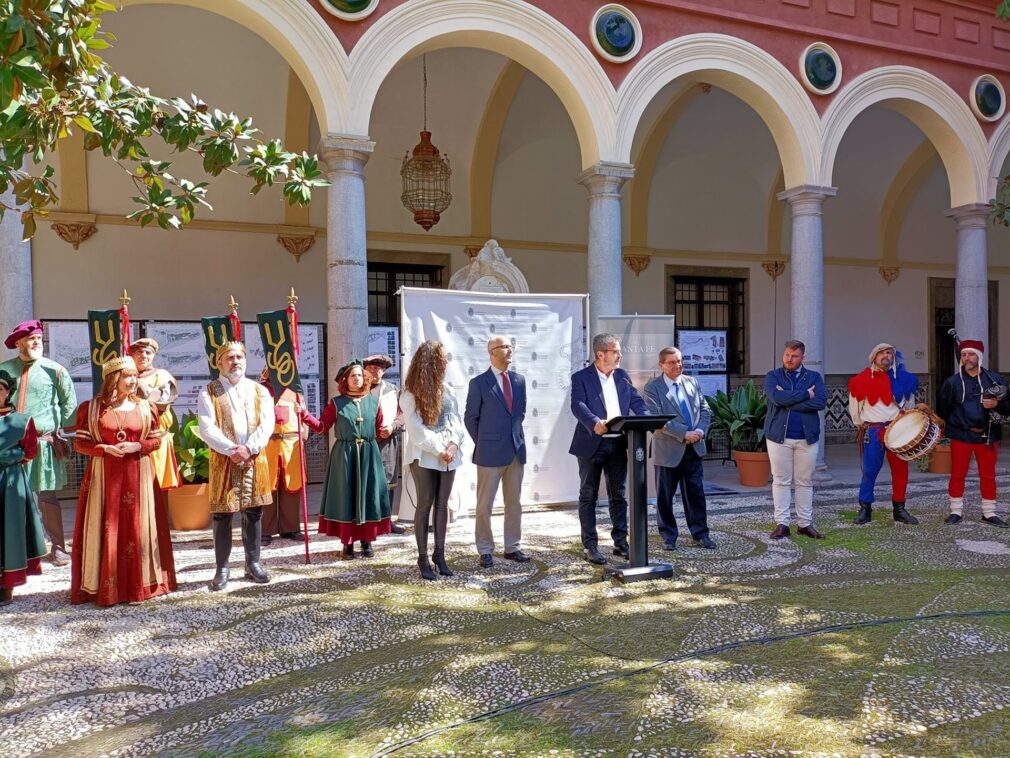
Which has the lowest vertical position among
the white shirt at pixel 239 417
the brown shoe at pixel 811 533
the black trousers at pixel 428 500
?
the brown shoe at pixel 811 533

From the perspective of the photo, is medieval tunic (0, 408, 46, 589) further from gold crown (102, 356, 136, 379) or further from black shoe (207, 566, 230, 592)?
black shoe (207, 566, 230, 592)

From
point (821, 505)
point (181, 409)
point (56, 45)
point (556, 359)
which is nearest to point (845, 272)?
point (821, 505)

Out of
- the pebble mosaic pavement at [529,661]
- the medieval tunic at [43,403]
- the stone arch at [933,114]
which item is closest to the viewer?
the pebble mosaic pavement at [529,661]

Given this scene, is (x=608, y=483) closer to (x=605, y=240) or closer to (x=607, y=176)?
(x=605, y=240)

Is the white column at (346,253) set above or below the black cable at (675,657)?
above

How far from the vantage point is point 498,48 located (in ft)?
26.9

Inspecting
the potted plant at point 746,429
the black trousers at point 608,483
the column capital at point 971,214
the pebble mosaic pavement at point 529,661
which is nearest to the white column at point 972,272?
the column capital at point 971,214

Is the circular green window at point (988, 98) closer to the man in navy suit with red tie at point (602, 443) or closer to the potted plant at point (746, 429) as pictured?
the potted plant at point (746, 429)

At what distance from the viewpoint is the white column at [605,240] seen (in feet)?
27.3

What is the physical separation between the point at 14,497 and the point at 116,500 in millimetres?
633

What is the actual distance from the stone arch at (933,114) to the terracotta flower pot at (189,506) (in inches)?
306

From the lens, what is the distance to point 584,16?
826 cm

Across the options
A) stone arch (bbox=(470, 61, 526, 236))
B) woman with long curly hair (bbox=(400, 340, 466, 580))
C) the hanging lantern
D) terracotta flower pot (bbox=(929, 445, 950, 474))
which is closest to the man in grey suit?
woman with long curly hair (bbox=(400, 340, 466, 580))

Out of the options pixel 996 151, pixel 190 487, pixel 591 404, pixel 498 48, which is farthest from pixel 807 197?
pixel 190 487
